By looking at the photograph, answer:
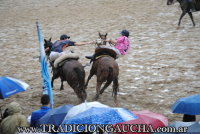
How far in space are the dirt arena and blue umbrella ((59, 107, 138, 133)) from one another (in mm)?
3374

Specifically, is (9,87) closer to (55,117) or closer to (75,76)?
(55,117)

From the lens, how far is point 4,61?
1555cm

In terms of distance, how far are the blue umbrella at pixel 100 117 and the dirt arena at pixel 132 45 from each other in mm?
3374

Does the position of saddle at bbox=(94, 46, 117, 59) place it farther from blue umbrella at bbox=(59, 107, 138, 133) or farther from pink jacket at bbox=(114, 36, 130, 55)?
blue umbrella at bbox=(59, 107, 138, 133)

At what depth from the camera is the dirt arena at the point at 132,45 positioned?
10.8 m

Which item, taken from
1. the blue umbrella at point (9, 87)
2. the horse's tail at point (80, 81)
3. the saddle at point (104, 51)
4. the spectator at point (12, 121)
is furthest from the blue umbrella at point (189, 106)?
the saddle at point (104, 51)

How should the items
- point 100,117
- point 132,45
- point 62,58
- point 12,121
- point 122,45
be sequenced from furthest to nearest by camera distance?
point 132,45
point 122,45
point 62,58
point 12,121
point 100,117

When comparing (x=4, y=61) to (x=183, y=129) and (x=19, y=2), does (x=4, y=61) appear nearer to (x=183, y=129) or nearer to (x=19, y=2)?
(x=183, y=129)

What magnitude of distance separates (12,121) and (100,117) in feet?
5.02

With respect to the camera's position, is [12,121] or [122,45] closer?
[12,121]

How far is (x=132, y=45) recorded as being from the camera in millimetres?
16828

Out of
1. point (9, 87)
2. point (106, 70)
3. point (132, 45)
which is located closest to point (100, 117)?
point (9, 87)

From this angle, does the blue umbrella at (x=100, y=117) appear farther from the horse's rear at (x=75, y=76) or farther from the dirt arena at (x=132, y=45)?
the horse's rear at (x=75, y=76)

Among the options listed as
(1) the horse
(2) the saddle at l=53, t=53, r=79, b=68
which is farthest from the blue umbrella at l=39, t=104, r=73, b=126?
(2) the saddle at l=53, t=53, r=79, b=68
